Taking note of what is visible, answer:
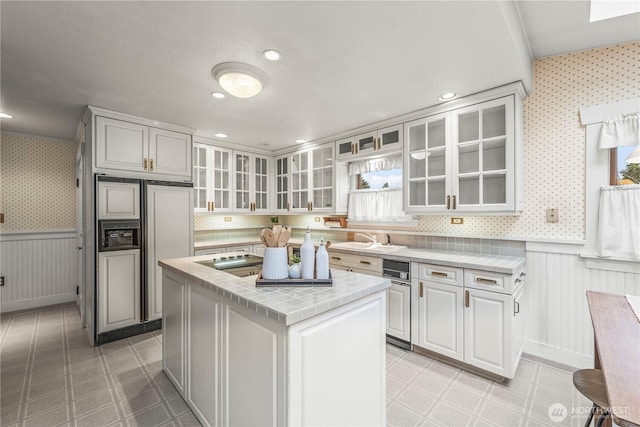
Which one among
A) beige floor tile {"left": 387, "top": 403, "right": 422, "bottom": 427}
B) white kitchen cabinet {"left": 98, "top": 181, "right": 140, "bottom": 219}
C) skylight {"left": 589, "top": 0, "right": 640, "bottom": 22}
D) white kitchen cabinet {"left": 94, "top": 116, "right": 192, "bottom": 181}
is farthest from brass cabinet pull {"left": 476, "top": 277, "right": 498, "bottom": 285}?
white kitchen cabinet {"left": 98, "top": 181, "right": 140, "bottom": 219}

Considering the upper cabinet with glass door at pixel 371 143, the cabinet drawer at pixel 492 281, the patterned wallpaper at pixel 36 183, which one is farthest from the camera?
the patterned wallpaper at pixel 36 183

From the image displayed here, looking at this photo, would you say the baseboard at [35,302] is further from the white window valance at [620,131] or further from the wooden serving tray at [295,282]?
the white window valance at [620,131]

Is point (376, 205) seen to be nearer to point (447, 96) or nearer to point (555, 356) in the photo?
point (447, 96)

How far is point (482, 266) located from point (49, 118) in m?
4.67

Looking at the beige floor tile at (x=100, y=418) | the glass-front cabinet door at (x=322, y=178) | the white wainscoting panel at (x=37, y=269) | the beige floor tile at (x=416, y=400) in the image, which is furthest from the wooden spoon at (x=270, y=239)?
the white wainscoting panel at (x=37, y=269)

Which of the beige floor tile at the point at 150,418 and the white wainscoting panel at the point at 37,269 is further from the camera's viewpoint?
the white wainscoting panel at the point at 37,269

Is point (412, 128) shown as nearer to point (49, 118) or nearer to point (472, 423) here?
point (472, 423)

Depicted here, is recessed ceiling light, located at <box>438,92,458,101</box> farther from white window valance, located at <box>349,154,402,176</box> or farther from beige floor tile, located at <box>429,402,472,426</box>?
beige floor tile, located at <box>429,402,472,426</box>

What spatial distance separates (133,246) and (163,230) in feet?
1.12

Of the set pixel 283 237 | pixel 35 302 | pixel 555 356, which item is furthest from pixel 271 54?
pixel 35 302

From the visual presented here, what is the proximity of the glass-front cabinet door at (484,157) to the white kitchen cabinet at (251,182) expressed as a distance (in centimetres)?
296

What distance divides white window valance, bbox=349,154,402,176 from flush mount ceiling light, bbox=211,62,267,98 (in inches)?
71.3

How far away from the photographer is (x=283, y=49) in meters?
1.80

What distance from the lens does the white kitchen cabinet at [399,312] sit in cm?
268
